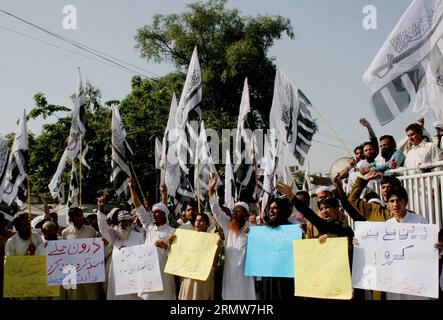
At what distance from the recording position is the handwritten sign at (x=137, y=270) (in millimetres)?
6320

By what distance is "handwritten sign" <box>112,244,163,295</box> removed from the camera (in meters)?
6.32

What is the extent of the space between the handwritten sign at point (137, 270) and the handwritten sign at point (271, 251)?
115 cm

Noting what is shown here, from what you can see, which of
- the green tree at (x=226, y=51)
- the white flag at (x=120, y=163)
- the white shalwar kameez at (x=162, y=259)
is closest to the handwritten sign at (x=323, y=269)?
the white shalwar kameez at (x=162, y=259)

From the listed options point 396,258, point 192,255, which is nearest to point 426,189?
point 396,258

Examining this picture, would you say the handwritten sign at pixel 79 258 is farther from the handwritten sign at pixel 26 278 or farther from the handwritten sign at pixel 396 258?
the handwritten sign at pixel 396 258

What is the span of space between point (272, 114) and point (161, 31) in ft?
81.4

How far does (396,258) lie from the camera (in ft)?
16.1

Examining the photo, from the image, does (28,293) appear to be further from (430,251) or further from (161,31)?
(161,31)

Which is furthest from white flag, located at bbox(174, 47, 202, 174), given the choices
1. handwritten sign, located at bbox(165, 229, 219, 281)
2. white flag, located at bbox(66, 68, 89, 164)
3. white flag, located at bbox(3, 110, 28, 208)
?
handwritten sign, located at bbox(165, 229, 219, 281)

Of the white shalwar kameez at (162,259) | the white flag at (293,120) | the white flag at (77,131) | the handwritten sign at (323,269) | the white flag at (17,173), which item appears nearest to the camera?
the handwritten sign at (323,269)

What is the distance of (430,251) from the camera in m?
4.74

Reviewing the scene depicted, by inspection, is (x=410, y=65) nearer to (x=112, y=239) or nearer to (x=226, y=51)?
(x=112, y=239)

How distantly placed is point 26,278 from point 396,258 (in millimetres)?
4091
